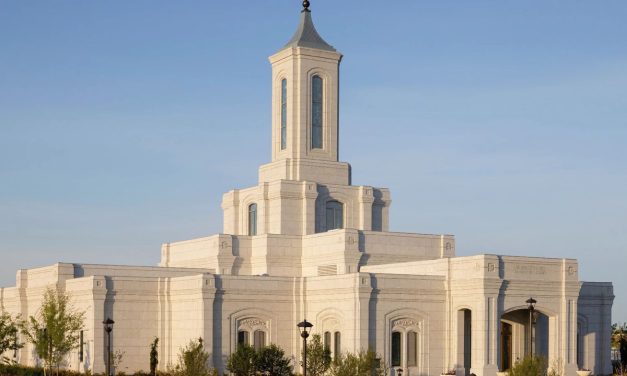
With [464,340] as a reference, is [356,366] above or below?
below

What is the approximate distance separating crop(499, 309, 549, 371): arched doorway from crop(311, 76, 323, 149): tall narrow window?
52.9 ft

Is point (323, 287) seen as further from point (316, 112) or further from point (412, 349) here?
point (316, 112)

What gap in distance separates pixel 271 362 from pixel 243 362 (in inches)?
56.5

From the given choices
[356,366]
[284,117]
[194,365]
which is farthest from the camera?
[284,117]

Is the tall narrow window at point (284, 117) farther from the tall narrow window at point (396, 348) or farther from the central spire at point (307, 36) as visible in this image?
the tall narrow window at point (396, 348)

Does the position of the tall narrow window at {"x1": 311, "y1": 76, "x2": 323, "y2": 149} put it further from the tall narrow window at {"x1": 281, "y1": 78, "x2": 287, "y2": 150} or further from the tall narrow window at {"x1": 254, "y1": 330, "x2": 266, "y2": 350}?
the tall narrow window at {"x1": 254, "y1": 330, "x2": 266, "y2": 350}

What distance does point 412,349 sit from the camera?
5419cm

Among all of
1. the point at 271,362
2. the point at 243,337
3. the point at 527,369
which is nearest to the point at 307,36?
the point at 243,337

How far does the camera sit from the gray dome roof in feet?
219

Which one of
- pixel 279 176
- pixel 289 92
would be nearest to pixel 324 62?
pixel 289 92

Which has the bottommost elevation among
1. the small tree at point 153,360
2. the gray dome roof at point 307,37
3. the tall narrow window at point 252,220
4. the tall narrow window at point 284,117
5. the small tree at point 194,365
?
the small tree at point 153,360

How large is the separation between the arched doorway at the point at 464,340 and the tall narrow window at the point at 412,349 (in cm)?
217

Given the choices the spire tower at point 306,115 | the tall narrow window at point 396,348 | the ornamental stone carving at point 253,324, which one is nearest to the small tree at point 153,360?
the ornamental stone carving at point 253,324

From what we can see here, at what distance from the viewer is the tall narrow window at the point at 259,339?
5584 centimetres
